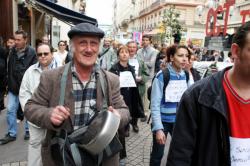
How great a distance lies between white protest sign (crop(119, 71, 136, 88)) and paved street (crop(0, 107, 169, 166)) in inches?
43.0

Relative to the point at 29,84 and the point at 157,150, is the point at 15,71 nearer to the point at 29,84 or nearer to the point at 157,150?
the point at 29,84

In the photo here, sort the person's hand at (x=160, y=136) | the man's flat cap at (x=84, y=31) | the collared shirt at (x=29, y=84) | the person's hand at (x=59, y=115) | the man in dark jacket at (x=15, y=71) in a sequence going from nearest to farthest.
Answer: the person's hand at (x=59, y=115) → the man's flat cap at (x=84, y=31) → the person's hand at (x=160, y=136) → the collared shirt at (x=29, y=84) → the man in dark jacket at (x=15, y=71)

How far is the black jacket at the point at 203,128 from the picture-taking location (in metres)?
1.75

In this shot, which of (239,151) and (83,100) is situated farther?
(83,100)

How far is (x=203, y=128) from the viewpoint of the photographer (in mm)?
1807

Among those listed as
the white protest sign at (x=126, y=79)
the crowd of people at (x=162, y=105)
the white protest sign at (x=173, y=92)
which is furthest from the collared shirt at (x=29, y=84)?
the white protest sign at (x=126, y=79)

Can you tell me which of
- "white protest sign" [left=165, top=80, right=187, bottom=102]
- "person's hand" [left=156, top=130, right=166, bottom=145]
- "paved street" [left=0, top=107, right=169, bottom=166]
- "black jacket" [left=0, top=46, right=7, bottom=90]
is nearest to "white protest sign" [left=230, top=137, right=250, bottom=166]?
"person's hand" [left=156, top=130, right=166, bottom=145]

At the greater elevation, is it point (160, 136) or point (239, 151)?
point (239, 151)

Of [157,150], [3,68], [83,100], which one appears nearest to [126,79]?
[157,150]

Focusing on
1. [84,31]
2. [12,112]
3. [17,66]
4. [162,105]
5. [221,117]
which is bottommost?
[12,112]

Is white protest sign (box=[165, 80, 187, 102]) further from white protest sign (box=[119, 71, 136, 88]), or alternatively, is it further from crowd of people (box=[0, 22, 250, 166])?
white protest sign (box=[119, 71, 136, 88])

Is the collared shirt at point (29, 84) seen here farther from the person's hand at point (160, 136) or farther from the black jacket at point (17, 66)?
the person's hand at point (160, 136)

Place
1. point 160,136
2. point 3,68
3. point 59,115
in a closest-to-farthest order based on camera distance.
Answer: point 59,115
point 160,136
point 3,68

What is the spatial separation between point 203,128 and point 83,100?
969 millimetres
